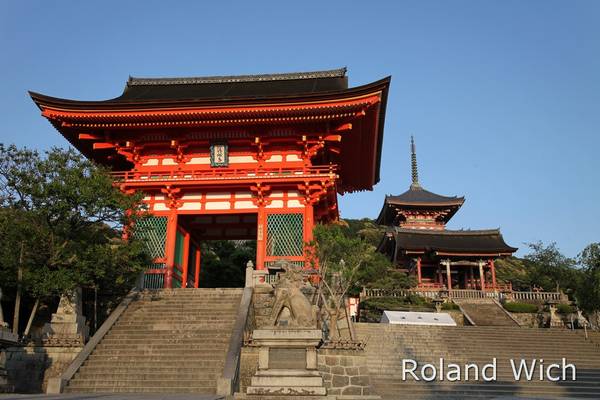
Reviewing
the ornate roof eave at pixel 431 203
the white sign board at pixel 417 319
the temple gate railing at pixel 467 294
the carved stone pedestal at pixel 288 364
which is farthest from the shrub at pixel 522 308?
the carved stone pedestal at pixel 288 364

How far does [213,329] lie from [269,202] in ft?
25.0

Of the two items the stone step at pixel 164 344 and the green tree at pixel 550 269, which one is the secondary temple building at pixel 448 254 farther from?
the stone step at pixel 164 344

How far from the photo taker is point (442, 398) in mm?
13508

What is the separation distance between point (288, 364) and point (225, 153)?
1483 cm

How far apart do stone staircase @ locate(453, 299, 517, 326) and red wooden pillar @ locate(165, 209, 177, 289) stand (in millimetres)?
16232

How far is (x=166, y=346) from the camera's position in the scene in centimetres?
1458

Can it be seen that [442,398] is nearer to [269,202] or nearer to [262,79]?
[269,202]

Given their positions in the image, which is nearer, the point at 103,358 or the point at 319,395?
the point at 319,395

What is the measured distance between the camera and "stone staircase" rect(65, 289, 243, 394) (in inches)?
500

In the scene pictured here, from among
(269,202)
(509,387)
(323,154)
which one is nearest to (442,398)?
(509,387)

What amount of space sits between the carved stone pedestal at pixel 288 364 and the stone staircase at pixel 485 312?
1960 centimetres

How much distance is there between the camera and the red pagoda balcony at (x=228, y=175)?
834 inches

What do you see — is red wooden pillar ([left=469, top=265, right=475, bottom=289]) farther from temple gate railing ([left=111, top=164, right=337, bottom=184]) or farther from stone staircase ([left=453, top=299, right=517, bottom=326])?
temple gate railing ([left=111, top=164, right=337, bottom=184])

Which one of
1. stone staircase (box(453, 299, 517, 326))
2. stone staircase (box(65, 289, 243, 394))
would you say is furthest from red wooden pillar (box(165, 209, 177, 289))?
stone staircase (box(453, 299, 517, 326))
